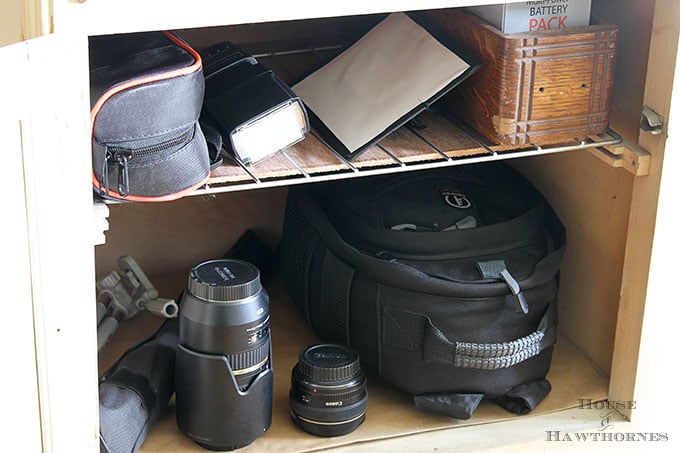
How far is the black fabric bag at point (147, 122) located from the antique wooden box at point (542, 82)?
1.20 ft

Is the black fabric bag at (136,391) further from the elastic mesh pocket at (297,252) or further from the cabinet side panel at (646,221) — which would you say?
the cabinet side panel at (646,221)

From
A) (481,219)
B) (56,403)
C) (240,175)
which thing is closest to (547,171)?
(481,219)

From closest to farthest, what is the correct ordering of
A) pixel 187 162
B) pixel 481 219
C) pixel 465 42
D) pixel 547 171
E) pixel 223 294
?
pixel 187 162 → pixel 223 294 → pixel 465 42 → pixel 481 219 → pixel 547 171

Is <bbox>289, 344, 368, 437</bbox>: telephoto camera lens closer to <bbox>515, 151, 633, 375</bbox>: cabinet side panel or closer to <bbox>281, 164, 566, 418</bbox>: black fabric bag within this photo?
<bbox>281, 164, 566, 418</bbox>: black fabric bag

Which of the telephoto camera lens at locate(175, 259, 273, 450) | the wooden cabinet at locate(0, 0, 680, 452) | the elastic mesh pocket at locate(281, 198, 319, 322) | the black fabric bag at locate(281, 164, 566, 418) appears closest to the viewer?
the wooden cabinet at locate(0, 0, 680, 452)

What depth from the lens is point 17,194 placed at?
101cm

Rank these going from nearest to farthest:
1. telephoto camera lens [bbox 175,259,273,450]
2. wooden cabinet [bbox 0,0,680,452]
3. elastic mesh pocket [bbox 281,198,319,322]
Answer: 1. wooden cabinet [bbox 0,0,680,452]
2. telephoto camera lens [bbox 175,259,273,450]
3. elastic mesh pocket [bbox 281,198,319,322]

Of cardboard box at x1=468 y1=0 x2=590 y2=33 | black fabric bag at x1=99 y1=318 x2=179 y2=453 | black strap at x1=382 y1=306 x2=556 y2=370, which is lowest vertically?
black fabric bag at x1=99 y1=318 x2=179 y2=453

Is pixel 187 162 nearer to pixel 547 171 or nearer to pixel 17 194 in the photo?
pixel 17 194

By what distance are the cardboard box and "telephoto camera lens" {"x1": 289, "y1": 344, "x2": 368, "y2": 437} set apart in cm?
46

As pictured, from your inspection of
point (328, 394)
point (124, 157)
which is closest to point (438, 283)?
point (328, 394)

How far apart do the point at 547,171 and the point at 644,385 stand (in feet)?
1.15

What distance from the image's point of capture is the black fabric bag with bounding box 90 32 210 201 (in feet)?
3.48

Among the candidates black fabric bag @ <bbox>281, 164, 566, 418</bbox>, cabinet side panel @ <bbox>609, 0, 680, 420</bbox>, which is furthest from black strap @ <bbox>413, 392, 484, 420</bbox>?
cabinet side panel @ <bbox>609, 0, 680, 420</bbox>
